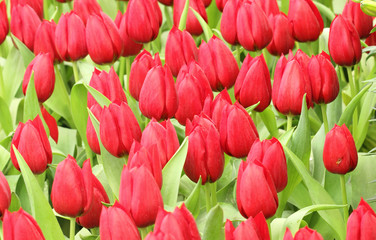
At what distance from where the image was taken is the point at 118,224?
90 centimetres

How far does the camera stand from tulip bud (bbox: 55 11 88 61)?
1.56 meters

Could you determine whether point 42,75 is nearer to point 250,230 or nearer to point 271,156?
point 271,156

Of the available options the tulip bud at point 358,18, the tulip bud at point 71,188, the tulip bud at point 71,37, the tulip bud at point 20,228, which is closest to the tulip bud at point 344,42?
the tulip bud at point 358,18

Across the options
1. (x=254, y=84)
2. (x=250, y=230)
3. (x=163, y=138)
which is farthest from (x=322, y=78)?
(x=250, y=230)

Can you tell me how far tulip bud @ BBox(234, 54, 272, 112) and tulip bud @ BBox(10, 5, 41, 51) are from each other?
21.5 inches

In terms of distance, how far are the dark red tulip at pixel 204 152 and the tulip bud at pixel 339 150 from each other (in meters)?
0.16

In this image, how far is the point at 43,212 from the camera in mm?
1110

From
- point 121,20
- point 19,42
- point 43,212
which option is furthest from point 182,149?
point 19,42

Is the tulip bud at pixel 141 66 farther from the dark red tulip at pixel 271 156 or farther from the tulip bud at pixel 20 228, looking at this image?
the tulip bud at pixel 20 228

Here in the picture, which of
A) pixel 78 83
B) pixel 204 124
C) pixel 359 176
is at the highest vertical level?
pixel 204 124

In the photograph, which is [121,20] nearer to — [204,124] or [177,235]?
[204,124]

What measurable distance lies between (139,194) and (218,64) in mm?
489

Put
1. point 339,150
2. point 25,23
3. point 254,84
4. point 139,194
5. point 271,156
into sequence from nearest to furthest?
point 139,194, point 271,156, point 339,150, point 254,84, point 25,23

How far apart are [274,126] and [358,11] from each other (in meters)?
0.29
